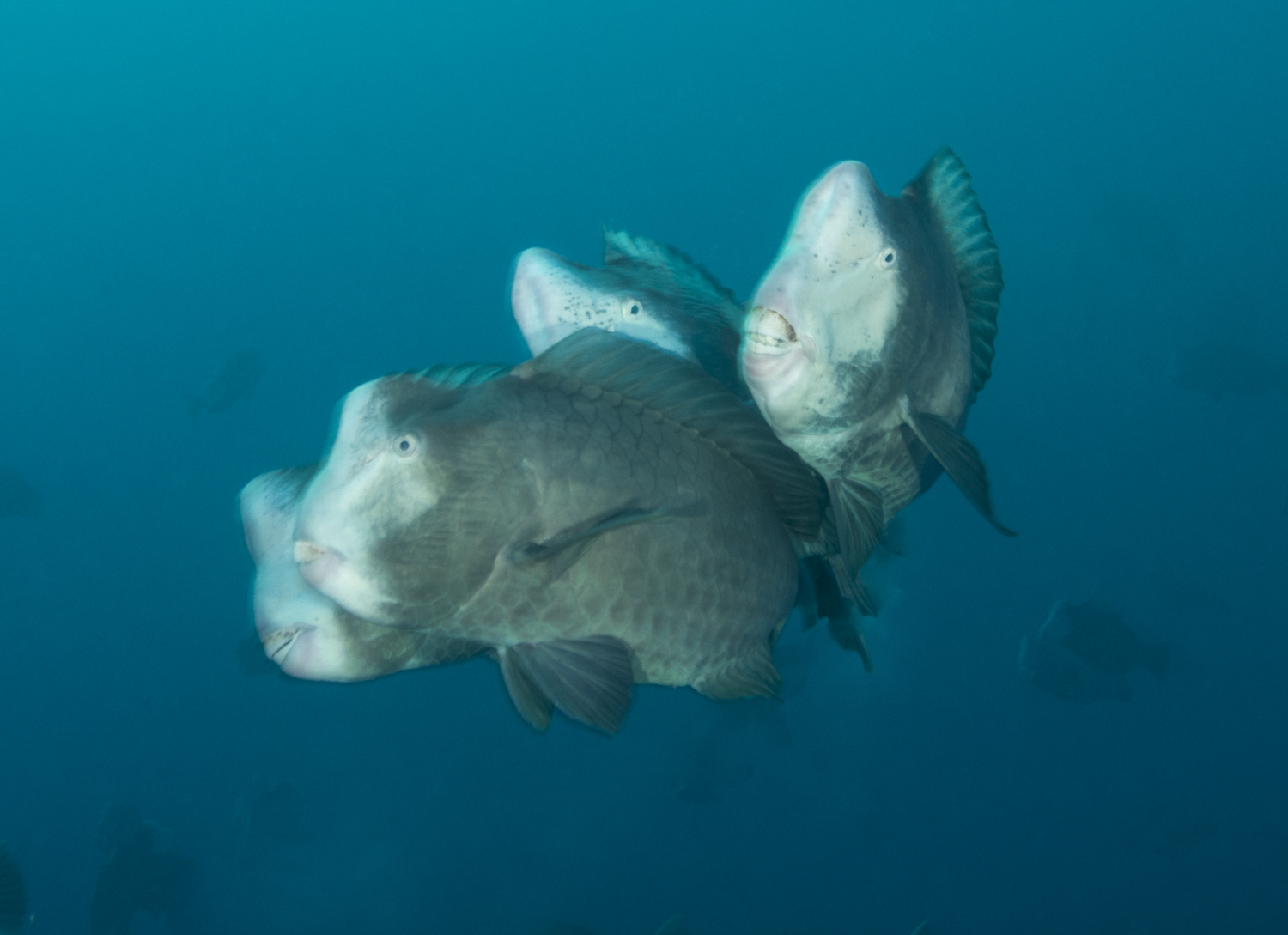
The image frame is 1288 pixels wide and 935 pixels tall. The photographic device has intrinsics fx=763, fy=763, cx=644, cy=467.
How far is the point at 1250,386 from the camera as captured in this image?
8.10 metres

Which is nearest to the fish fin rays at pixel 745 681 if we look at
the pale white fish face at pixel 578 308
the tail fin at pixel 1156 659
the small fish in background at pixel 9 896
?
the pale white fish face at pixel 578 308

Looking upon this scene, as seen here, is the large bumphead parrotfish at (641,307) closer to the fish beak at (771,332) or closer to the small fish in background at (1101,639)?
the fish beak at (771,332)

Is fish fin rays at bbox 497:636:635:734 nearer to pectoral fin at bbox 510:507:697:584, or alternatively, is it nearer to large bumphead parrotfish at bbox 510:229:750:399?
pectoral fin at bbox 510:507:697:584

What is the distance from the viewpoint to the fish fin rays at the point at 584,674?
144 cm

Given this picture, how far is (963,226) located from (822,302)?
62 cm

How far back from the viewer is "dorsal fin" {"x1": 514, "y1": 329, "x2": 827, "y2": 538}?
145 centimetres

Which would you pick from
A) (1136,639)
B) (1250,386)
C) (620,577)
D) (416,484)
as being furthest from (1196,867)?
(416,484)

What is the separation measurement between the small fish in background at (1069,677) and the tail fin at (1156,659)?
0.94 feet

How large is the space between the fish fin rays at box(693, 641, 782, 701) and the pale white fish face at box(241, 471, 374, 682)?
747 millimetres

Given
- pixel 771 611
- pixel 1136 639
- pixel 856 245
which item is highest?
pixel 856 245

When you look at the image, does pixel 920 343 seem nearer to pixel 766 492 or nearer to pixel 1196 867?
pixel 766 492

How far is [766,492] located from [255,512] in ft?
3.59

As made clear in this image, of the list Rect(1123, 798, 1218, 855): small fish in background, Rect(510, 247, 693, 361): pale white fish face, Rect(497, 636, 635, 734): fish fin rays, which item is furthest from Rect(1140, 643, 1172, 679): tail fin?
Rect(497, 636, 635, 734): fish fin rays

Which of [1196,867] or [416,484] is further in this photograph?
[1196,867]
